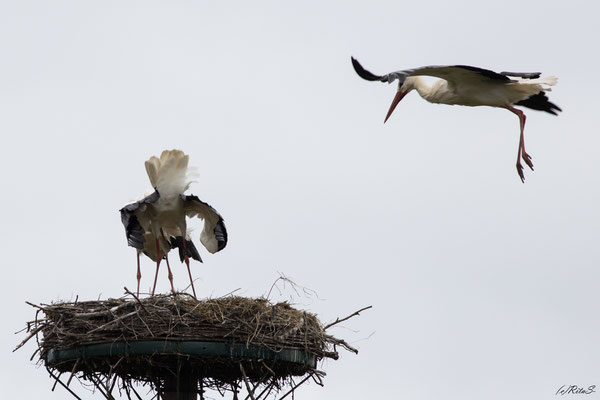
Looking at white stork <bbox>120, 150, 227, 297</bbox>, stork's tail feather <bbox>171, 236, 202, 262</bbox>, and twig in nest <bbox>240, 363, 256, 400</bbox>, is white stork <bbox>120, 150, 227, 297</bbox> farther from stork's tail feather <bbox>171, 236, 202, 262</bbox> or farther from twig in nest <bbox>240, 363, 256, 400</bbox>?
twig in nest <bbox>240, 363, 256, 400</bbox>

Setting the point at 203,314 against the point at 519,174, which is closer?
the point at 203,314

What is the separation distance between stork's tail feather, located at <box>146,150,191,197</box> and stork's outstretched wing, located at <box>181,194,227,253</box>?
0.50 feet

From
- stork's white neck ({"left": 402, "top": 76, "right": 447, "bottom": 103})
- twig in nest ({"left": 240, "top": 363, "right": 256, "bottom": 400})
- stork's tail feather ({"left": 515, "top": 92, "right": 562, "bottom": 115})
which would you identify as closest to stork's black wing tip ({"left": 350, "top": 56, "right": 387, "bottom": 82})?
stork's white neck ({"left": 402, "top": 76, "right": 447, "bottom": 103})

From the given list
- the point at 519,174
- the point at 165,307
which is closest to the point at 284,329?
the point at 165,307

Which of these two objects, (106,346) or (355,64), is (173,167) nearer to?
(355,64)

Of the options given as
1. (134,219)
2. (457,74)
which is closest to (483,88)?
(457,74)

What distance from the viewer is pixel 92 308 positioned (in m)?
11.5

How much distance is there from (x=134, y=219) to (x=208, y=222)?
93 cm

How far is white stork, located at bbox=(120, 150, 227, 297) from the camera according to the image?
1411 cm

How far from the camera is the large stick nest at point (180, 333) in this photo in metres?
11.2

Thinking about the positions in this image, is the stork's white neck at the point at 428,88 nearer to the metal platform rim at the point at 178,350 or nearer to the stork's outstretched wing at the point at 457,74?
the stork's outstretched wing at the point at 457,74

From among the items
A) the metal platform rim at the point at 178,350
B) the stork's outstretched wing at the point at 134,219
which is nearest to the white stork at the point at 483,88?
the stork's outstretched wing at the point at 134,219

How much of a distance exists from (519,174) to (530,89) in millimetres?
1707

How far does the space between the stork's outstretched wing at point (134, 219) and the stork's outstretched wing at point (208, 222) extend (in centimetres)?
41
